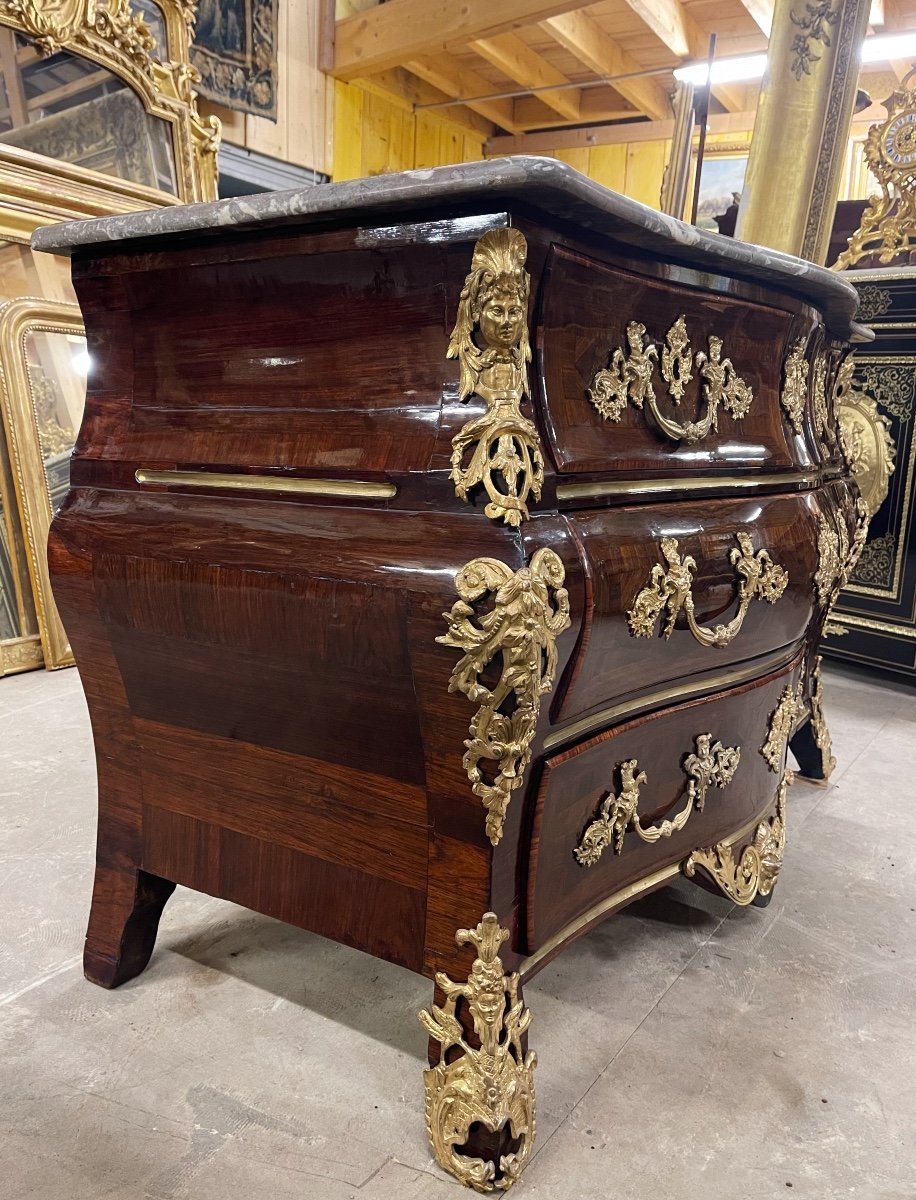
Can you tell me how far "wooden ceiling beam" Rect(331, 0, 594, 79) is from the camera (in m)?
4.08

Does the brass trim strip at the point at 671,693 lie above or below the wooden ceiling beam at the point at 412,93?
below

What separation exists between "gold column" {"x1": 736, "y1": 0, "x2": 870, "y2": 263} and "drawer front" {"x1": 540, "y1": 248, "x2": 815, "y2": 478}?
1.49 m

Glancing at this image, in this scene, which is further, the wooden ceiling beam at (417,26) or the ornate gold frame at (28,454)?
the wooden ceiling beam at (417,26)

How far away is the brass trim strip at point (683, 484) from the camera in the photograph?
3.08 feet

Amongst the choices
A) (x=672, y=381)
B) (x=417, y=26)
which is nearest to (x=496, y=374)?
(x=672, y=381)

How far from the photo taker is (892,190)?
2816mm

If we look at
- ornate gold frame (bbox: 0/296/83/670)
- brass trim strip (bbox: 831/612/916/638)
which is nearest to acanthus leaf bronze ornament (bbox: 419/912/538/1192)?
ornate gold frame (bbox: 0/296/83/670)

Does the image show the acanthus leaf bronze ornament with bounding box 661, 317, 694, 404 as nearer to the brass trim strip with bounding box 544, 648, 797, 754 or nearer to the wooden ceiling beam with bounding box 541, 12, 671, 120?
the brass trim strip with bounding box 544, 648, 797, 754

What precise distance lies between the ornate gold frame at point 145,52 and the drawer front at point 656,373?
8.04 feet

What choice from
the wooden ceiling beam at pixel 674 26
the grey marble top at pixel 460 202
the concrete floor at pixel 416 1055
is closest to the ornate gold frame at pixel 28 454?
the concrete floor at pixel 416 1055

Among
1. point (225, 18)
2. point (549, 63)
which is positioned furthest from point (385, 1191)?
point (549, 63)

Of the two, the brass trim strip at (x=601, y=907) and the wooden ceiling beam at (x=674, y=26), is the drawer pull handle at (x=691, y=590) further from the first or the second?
the wooden ceiling beam at (x=674, y=26)

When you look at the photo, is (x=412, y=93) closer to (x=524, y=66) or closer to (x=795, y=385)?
(x=524, y=66)

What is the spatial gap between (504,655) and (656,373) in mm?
465
